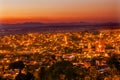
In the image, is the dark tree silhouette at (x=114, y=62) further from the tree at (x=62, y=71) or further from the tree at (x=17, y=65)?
the tree at (x=17, y=65)

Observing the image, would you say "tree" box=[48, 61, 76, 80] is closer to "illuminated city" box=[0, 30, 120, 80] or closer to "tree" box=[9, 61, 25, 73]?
"illuminated city" box=[0, 30, 120, 80]

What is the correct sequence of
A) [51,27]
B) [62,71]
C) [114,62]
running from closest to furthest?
1. [62,71]
2. [114,62]
3. [51,27]

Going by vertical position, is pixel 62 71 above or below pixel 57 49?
below

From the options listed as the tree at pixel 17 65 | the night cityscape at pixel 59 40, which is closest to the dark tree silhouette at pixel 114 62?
the night cityscape at pixel 59 40

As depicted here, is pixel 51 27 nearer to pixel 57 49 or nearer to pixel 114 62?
pixel 57 49

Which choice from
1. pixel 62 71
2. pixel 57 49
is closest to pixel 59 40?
pixel 57 49

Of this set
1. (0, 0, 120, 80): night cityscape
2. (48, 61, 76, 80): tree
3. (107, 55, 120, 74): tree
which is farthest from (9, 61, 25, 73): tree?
(107, 55, 120, 74): tree
